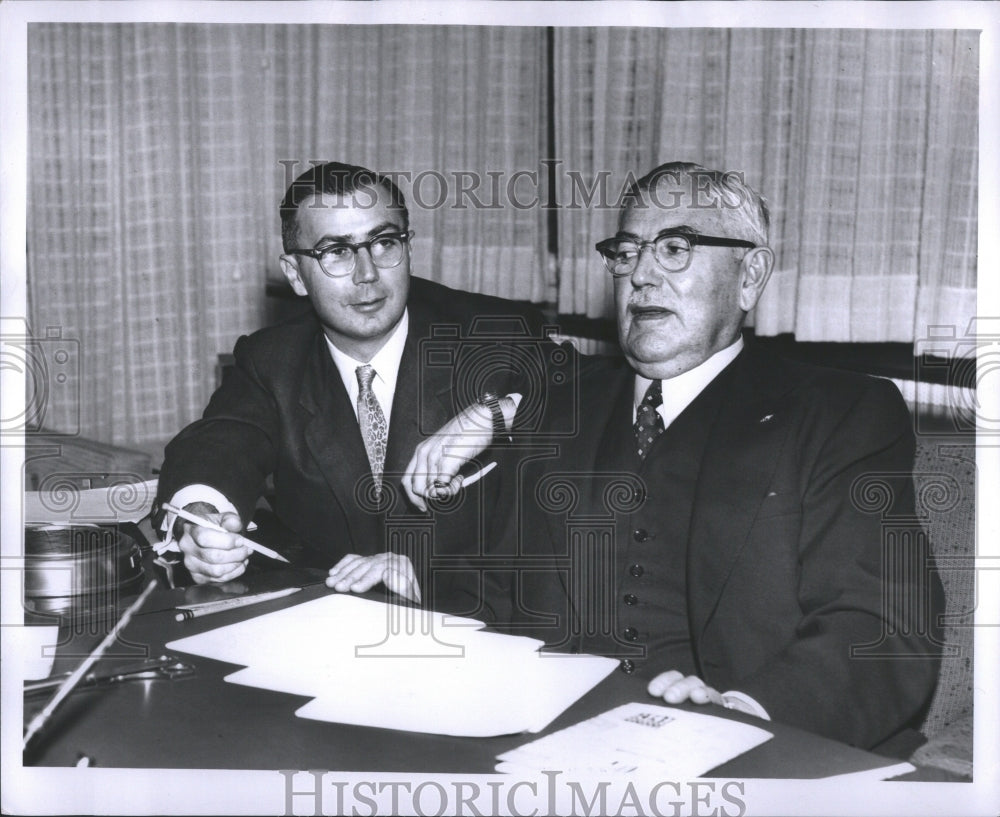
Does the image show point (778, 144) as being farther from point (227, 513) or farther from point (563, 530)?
point (227, 513)

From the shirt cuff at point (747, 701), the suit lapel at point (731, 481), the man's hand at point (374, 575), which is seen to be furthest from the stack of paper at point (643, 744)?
the man's hand at point (374, 575)

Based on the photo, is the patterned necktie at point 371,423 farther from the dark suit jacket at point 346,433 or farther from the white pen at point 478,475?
the white pen at point 478,475

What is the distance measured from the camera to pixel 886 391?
1.81m

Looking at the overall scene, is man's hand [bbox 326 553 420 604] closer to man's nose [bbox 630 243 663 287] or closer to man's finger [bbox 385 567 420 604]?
man's finger [bbox 385 567 420 604]

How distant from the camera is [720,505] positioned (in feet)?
5.88

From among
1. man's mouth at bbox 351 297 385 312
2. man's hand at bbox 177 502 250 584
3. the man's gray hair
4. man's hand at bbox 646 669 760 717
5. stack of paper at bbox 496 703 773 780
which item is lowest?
stack of paper at bbox 496 703 773 780

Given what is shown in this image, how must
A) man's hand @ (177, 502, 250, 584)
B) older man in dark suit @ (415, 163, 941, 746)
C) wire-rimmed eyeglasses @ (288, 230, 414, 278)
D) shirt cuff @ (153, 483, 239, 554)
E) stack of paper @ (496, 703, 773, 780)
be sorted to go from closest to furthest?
1. stack of paper @ (496, 703, 773, 780)
2. older man in dark suit @ (415, 163, 941, 746)
3. man's hand @ (177, 502, 250, 584)
4. shirt cuff @ (153, 483, 239, 554)
5. wire-rimmed eyeglasses @ (288, 230, 414, 278)

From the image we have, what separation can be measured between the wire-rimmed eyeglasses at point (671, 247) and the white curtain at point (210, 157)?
31cm

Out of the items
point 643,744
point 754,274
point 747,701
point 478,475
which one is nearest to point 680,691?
point 643,744

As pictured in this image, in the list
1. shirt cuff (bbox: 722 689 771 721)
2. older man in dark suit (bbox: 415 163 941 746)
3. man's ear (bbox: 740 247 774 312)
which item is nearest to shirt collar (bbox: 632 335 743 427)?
older man in dark suit (bbox: 415 163 941 746)

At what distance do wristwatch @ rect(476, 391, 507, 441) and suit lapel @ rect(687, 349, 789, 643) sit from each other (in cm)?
42

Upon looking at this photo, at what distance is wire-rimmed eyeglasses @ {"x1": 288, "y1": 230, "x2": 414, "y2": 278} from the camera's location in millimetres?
2082

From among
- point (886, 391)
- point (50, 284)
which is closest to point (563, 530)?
point (886, 391)

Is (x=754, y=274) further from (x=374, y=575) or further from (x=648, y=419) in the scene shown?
(x=374, y=575)
